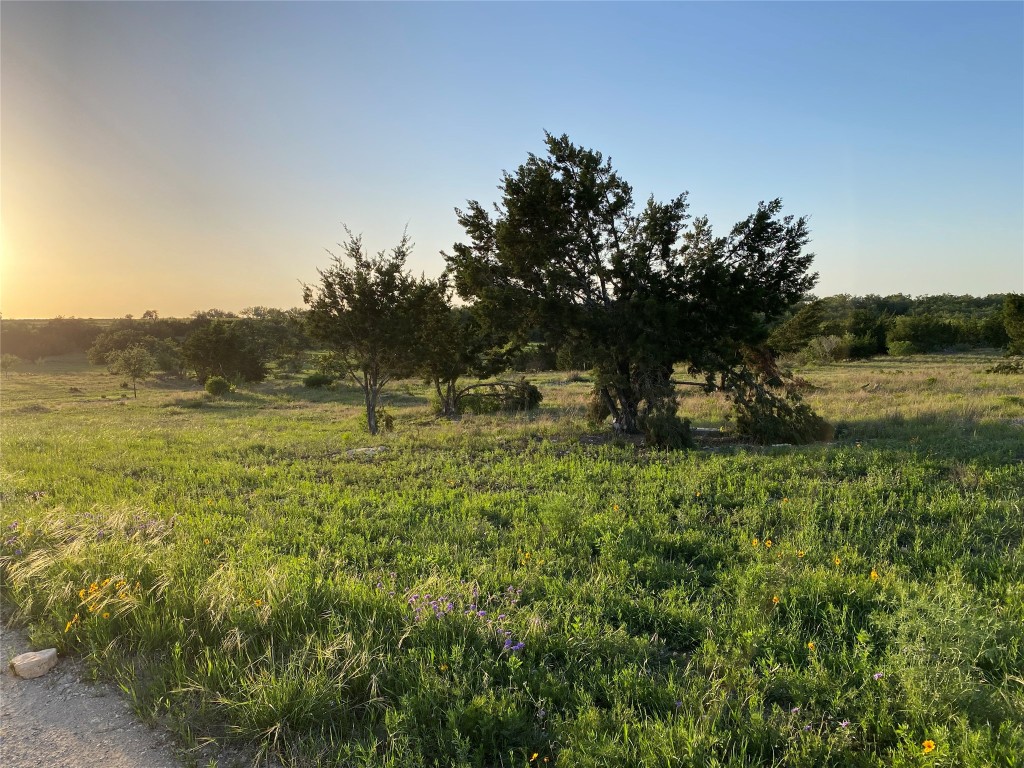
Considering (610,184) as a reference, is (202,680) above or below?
below

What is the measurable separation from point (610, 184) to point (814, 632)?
41.4 ft

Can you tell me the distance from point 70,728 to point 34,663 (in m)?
0.87

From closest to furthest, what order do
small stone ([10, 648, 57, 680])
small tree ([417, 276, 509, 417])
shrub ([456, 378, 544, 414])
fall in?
small stone ([10, 648, 57, 680]) < small tree ([417, 276, 509, 417]) < shrub ([456, 378, 544, 414])

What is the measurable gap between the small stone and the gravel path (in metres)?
0.04

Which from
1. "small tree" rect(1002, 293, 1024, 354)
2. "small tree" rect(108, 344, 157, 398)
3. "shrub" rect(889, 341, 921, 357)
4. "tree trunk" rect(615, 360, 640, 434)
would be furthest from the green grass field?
"shrub" rect(889, 341, 921, 357)

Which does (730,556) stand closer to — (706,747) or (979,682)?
(979,682)

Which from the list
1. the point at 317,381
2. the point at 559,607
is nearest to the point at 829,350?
the point at 317,381

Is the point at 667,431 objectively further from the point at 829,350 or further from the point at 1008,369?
the point at 829,350

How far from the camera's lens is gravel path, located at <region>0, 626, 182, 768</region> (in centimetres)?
295

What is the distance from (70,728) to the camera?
321cm

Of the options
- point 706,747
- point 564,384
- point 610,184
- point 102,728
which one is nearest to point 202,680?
point 102,728

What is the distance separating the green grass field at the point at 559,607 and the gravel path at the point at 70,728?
0.39 ft

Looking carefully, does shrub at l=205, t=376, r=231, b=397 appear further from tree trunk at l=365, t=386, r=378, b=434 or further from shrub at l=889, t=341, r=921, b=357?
shrub at l=889, t=341, r=921, b=357

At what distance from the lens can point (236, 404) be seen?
33.1m
